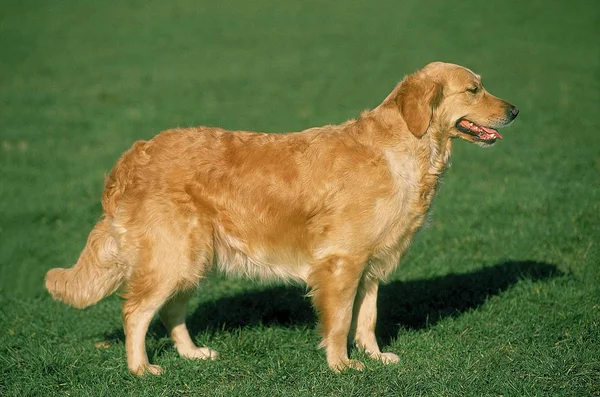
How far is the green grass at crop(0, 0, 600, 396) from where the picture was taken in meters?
5.92

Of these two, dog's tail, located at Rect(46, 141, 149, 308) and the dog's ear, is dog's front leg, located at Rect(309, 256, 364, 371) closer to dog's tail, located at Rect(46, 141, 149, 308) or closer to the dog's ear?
the dog's ear

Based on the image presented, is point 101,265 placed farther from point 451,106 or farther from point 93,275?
point 451,106

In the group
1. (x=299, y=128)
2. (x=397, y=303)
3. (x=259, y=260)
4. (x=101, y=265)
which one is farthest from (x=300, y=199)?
(x=299, y=128)

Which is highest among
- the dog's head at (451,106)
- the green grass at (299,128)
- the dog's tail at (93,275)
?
the dog's head at (451,106)

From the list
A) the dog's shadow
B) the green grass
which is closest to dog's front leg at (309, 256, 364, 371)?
the green grass

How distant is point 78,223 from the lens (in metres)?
10.3

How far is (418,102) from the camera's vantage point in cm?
584

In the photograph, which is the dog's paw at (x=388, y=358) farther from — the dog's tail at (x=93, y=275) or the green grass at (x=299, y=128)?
the dog's tail at (x=93, y=275)

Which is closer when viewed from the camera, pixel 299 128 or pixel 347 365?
pixel 347 365

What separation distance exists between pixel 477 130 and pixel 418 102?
0.62 meters

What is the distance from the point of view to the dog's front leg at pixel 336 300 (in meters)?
5.85

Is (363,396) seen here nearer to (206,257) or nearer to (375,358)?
(375,358)

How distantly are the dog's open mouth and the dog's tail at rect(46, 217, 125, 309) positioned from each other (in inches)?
114

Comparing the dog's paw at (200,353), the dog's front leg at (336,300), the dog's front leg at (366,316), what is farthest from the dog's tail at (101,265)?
the dog's front leg at (366,316)
